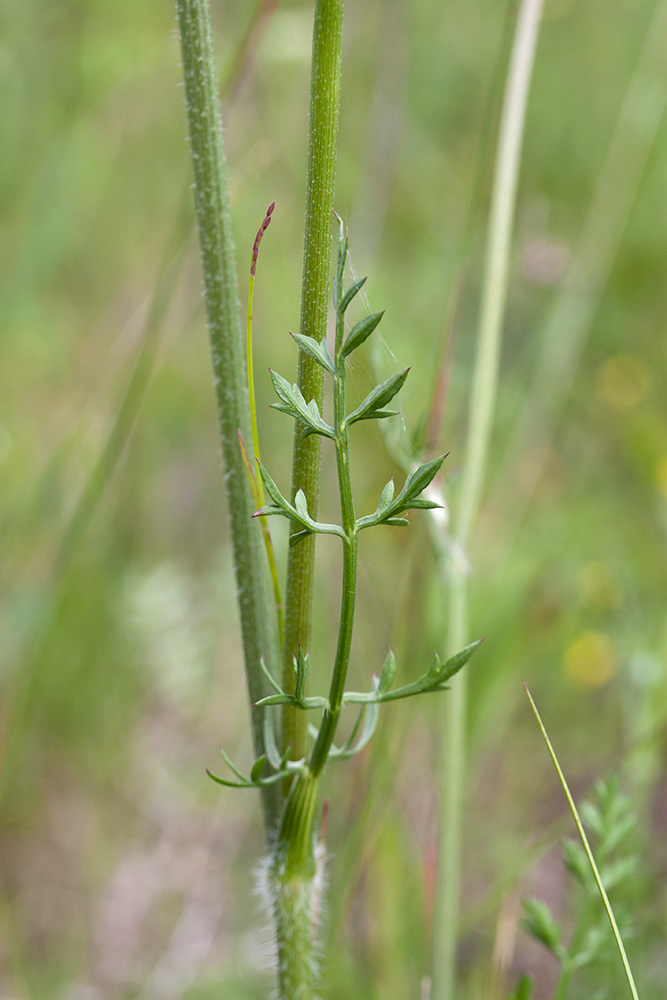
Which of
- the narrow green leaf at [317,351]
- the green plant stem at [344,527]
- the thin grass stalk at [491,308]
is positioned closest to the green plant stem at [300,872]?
the green plant stem at [344,527]

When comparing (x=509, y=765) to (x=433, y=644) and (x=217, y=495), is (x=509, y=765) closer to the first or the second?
(x=433, y=644)

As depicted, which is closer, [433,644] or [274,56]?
[433,644]

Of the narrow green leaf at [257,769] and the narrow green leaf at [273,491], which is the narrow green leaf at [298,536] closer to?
the narrow green leaf at [273,491]

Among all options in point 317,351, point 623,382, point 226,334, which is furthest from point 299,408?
point 623,382

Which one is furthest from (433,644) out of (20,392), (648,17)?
(648,17)

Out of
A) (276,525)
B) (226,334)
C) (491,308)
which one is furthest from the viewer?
(276,525)

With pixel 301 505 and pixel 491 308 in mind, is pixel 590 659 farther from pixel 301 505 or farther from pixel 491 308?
pixel 301 505
